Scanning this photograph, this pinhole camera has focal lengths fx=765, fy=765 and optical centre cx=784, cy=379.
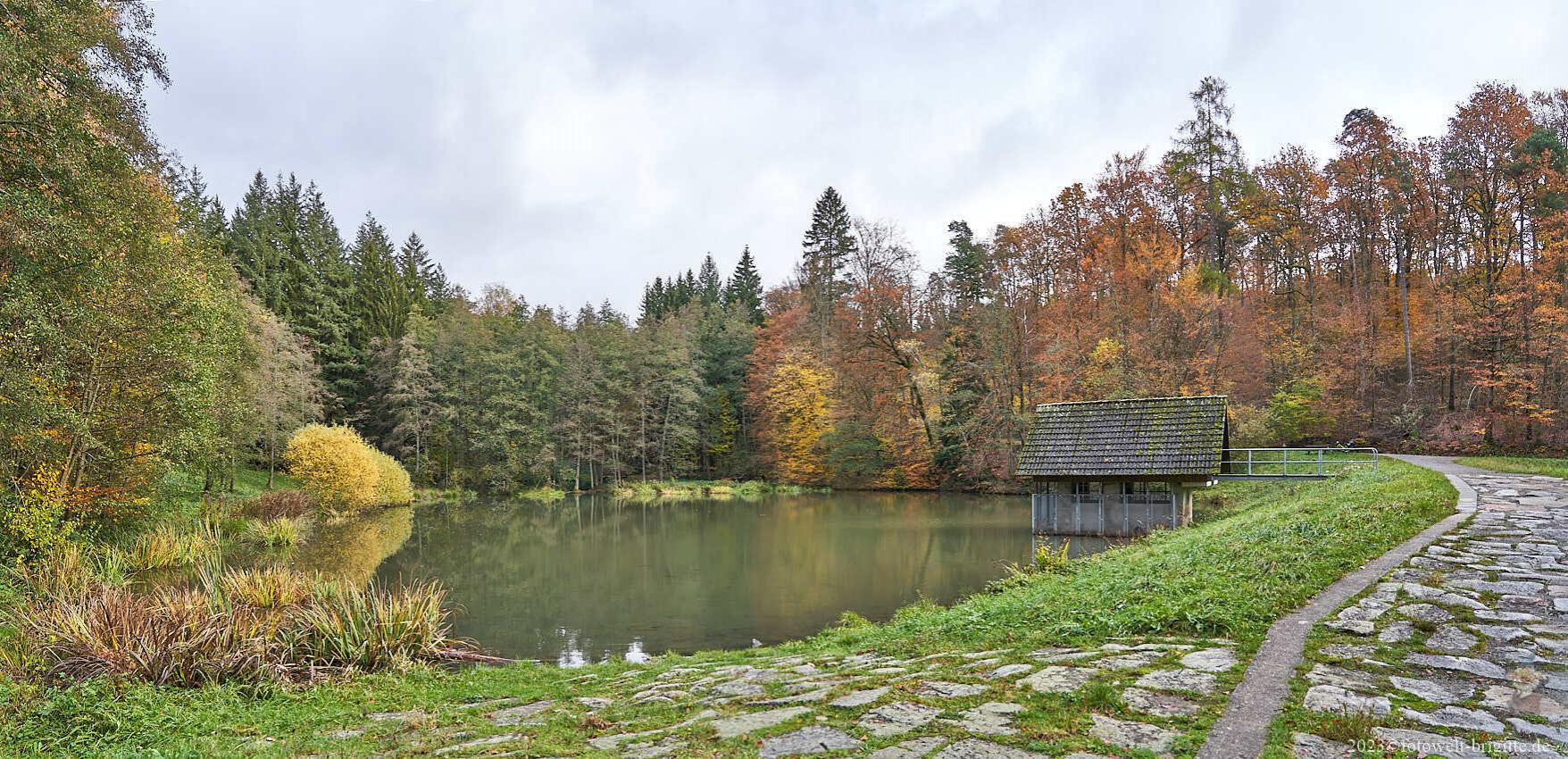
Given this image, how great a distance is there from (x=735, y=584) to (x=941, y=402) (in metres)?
22.2

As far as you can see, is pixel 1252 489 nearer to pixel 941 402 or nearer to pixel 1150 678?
pixel 941 402

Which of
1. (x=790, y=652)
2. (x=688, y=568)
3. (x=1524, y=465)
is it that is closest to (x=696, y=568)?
(x=688, y=568)

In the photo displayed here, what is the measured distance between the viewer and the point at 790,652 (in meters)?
7.75

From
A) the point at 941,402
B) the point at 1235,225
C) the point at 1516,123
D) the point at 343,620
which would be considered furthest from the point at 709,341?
the point at 343,620

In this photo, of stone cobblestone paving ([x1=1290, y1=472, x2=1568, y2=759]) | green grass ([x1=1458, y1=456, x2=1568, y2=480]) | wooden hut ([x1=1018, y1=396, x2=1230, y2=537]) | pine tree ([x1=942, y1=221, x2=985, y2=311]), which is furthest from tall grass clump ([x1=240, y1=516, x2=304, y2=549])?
pine tree ([x1=942, y1=221, x2=985, y2=311])

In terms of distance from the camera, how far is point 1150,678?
4.18 metres

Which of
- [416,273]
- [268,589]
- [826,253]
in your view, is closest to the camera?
[268,589]

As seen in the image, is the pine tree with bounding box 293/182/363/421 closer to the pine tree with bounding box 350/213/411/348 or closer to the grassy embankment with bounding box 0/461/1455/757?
the pine tree with bounding box 350/213/411/348

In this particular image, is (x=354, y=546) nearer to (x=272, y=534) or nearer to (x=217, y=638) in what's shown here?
(x=272, y=534)

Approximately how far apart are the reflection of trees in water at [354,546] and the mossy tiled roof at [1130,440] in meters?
14.2

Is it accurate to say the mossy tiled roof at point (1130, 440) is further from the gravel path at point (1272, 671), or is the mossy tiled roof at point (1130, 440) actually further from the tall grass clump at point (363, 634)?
the tall grass clump at point (363, 634)

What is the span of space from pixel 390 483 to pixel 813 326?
21.4m

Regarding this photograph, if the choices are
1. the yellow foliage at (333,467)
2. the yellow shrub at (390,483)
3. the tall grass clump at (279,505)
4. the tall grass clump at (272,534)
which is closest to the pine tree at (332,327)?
the yellow shrub at (390,483)

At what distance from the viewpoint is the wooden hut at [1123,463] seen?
1656 centimetres
